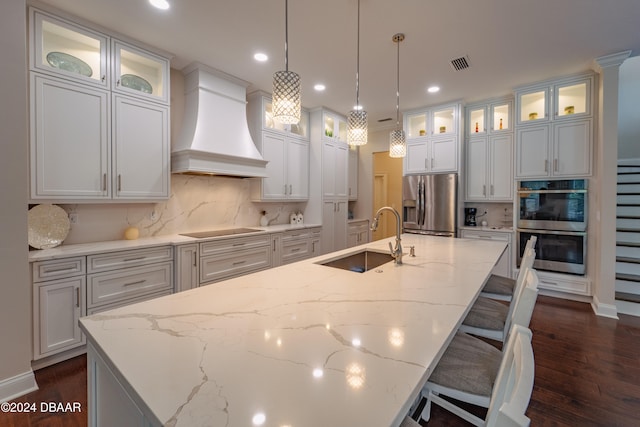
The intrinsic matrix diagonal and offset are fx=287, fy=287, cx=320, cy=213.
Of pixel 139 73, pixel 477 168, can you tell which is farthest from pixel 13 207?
pixel 477 168

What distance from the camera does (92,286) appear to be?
7.54 ft

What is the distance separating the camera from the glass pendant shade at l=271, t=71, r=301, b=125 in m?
1.53

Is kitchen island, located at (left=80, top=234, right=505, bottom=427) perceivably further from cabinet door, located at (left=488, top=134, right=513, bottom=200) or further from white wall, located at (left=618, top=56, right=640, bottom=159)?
white wall, located at (left=618, top=56, right=640, bottom=159)

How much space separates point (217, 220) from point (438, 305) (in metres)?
3.14

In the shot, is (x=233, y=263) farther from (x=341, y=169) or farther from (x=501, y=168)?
(x=501, y=168)

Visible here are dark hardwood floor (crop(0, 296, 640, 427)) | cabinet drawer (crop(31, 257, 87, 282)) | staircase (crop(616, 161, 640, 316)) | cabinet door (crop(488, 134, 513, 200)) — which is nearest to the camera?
dark hardwood floor (crop(0, 296, 640, 427))

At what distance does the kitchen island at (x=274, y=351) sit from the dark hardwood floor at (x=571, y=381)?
107cm

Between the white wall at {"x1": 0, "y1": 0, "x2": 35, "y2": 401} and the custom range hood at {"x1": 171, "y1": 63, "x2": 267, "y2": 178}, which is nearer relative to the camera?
the white wall at {"x1": 0, "y1": 0, "x2": 35, "y2": 401}

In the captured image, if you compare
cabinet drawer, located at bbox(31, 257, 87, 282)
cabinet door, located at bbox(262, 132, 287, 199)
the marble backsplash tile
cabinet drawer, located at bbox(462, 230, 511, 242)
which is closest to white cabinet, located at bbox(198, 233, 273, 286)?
the marble backsplash tile

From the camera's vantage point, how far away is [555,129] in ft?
11.9

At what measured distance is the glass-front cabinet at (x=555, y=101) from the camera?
3465mm

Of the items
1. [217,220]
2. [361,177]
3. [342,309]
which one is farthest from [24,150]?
[361,177]

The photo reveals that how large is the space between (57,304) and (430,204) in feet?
14.4

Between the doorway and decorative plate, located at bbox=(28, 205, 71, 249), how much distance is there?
5.29m
